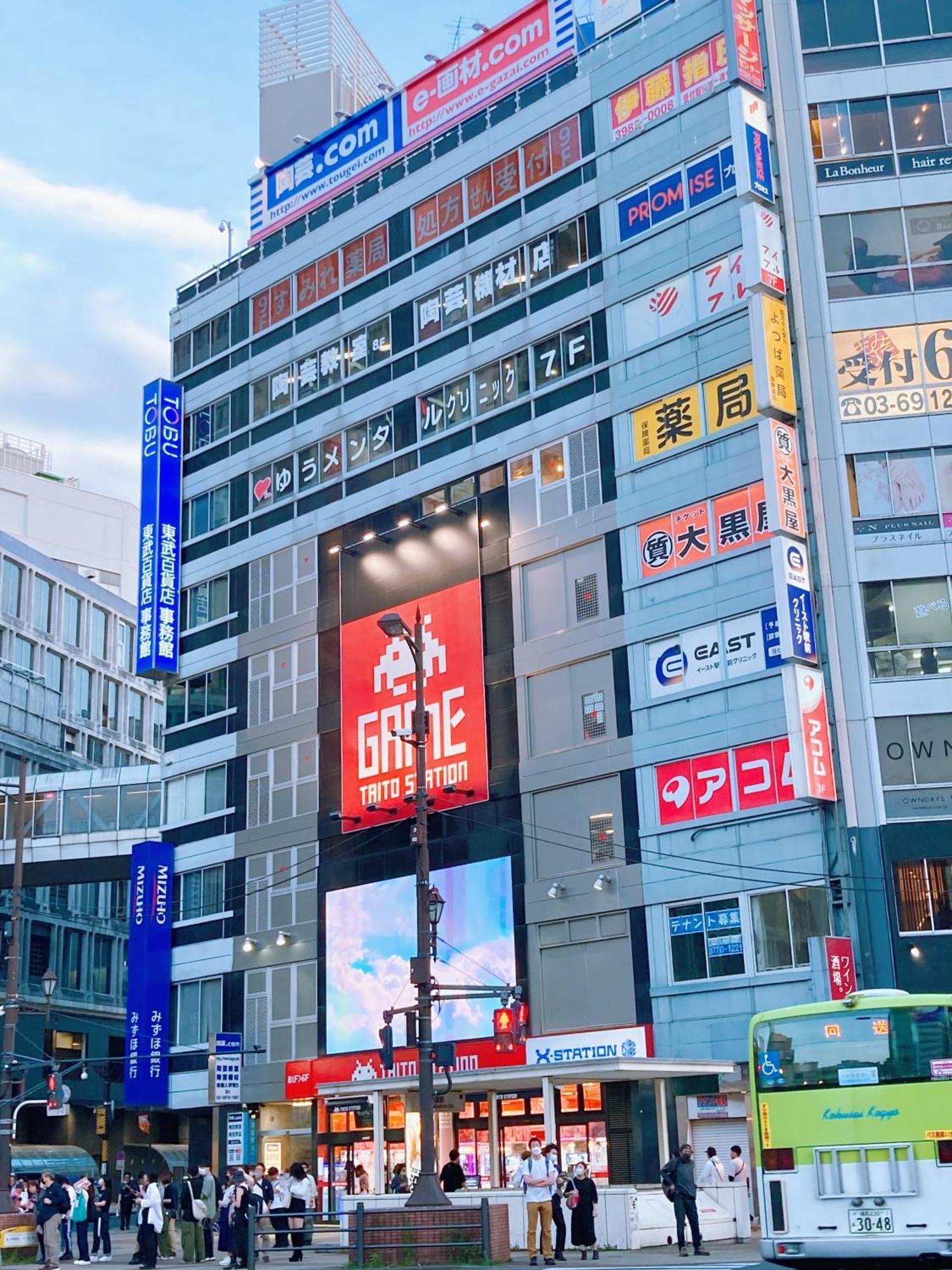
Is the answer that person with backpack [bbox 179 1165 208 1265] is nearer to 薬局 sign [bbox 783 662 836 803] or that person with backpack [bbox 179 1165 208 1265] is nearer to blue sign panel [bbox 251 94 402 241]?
薬局 sign [bbox 783 662 836 803]

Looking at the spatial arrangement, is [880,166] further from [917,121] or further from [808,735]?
[808,735]

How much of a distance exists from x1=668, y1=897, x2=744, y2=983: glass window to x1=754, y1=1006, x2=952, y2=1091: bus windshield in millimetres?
17682

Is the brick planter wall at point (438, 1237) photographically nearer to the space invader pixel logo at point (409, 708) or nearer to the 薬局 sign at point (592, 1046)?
the 薬局 sign at point (592, 1046)

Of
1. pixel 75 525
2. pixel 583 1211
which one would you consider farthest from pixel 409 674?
pixel 75 525

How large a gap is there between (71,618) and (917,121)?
64.2 metres

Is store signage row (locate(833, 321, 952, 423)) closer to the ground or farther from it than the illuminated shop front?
farther from it

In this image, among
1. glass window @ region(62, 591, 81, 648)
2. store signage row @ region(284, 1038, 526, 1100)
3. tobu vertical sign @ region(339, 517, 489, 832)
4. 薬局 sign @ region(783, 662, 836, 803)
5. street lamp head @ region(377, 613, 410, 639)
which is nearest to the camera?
street lamp head @ region(377, 613, 410, 639)

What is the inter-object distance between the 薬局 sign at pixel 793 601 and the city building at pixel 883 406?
100cm

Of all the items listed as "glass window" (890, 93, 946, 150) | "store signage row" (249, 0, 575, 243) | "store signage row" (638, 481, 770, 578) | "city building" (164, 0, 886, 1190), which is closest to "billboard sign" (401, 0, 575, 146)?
"store signage row" (249, 0, 575, 243)

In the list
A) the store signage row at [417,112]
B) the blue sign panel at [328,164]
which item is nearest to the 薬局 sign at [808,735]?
the store signage row at [417,112]

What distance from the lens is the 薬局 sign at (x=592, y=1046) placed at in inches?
1513

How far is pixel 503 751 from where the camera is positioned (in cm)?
4409

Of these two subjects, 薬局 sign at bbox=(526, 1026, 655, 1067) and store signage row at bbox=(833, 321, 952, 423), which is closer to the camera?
薬局 sign at bbox=(526, 1026, 655, 1067)

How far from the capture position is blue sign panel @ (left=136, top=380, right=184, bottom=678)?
5600cm
